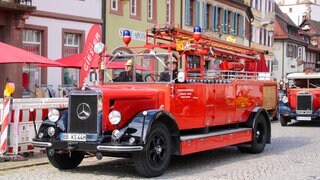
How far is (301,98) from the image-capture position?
23.0 meters

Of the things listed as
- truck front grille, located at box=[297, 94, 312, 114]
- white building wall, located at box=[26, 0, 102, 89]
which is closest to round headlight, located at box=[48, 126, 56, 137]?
white building wall, located at box=[26, 0, 102, 89]

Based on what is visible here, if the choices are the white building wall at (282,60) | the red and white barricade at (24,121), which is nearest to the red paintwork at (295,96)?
the red and white barricade at (24,121)

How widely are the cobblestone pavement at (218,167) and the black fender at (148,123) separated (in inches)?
33.2

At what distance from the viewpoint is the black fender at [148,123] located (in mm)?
9672

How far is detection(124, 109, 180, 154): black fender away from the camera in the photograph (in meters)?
9.67

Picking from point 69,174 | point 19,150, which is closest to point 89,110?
point 69,174

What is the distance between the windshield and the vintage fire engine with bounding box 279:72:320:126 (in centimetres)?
1276

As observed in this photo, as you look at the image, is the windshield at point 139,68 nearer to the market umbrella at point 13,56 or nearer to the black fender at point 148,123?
the black fender at point 148,123

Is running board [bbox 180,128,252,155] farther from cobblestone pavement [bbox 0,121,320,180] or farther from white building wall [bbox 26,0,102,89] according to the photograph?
white building wall [bbox 26,0,102,89]

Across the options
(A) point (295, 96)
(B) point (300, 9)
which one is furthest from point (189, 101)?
(B) point (300, 9)

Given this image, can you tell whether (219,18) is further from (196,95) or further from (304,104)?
(196,95)

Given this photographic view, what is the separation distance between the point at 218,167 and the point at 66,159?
2958 millimetres

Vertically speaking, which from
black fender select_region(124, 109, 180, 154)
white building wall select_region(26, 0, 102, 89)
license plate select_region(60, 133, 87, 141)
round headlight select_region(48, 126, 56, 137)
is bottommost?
license plate select_region(60, 133, 87, 141)

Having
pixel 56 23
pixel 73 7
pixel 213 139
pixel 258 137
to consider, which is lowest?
pixel 258 137
